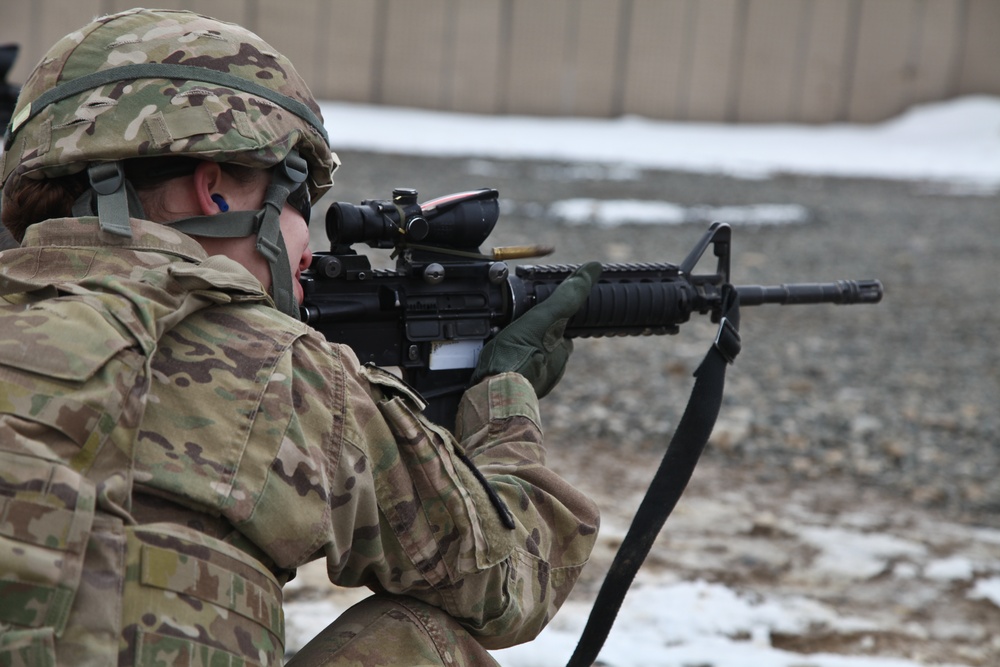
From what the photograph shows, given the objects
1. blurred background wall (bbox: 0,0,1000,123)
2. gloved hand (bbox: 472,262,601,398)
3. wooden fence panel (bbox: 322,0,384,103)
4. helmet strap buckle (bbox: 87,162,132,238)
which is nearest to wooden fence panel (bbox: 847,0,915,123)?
blurred background wall (bbox: 0,0,1000,123)

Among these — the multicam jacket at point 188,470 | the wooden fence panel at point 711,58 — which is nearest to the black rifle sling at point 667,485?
the multicam jacket at point 188,470

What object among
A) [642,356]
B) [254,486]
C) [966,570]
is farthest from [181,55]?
[642,356]

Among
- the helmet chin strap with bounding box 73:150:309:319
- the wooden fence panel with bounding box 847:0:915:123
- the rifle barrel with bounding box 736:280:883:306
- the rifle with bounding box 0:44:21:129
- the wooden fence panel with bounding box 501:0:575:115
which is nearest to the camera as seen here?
the helmet chin strap with bounding box 73:150:309:319

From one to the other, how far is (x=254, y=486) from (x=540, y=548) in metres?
0.67

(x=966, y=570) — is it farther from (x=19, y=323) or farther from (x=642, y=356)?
(x=19, y=323)

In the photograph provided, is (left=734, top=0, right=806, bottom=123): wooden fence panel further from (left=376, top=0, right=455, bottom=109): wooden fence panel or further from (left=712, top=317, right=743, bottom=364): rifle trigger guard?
(left=712, top=317, right=743, bottom=364): rifle trigger guard

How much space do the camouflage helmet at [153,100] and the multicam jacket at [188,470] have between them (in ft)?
0.51

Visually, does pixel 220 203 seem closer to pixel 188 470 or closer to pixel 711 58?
pixel 188 470

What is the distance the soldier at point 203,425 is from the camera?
1499mm

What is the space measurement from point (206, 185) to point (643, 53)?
1722 centimetres

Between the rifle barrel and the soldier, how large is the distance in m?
1.28

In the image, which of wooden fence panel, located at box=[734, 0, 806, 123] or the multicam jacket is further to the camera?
wooden fence panel, located at box=[734, 0, 806, 123]

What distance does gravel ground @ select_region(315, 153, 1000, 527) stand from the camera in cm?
558

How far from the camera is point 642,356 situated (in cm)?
706
